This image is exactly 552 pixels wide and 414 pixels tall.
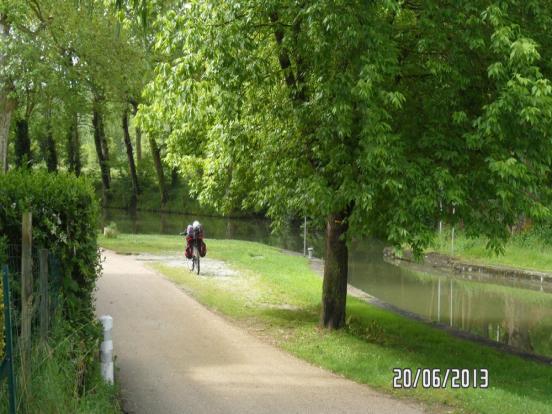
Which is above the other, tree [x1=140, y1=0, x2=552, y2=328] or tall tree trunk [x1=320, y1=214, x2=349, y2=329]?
tree [x1=140, y1=0, x2=552, y2=328]

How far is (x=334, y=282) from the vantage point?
12.5 m

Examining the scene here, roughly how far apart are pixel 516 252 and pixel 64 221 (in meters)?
26.4

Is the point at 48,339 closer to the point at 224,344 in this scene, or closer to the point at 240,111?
the point at 224,344

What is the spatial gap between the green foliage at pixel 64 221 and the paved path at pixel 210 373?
60.5 inches

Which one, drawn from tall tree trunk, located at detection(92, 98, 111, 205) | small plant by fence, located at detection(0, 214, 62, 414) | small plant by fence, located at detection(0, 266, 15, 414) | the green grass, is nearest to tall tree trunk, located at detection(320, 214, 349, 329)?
the green grass

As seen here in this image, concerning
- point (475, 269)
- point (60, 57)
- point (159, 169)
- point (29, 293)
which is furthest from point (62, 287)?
point (159, 169)

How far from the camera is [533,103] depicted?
833 cm

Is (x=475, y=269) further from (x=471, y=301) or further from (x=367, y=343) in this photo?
(x=367, y=343)

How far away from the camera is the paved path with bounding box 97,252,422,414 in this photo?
306 inches

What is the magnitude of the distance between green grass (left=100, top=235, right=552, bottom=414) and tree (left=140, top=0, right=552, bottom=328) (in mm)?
1118

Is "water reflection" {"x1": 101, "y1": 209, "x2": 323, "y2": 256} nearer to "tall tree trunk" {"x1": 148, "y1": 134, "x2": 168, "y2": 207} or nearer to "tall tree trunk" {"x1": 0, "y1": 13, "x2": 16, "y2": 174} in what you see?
"tall tree trunk" {"x1": 148, "y1": 134, "x2": 168, "y2": 207}

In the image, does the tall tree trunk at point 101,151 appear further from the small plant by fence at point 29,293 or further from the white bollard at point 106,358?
the small plant by fence at point 29,293

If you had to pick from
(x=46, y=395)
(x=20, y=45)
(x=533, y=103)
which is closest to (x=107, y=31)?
(x=20, y=45)

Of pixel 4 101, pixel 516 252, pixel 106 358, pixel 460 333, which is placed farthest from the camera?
pixel 516 252
